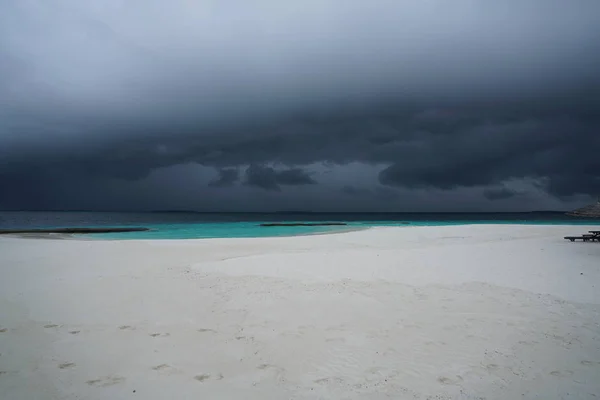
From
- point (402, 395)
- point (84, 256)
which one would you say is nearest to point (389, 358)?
point (402, 395)

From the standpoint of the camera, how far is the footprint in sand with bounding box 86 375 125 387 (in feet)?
16.0

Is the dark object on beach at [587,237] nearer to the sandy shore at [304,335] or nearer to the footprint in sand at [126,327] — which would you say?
the sandy shore at [304,335]

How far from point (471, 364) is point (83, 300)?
9637mm

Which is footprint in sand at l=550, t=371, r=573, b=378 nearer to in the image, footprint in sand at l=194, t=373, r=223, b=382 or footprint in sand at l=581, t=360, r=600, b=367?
footprint in sand at l=581, t=360, r=600, b=367

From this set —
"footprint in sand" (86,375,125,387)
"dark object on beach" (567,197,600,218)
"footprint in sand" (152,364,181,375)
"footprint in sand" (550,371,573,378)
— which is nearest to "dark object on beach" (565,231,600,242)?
"dark object on beach" (567,197,600,218)

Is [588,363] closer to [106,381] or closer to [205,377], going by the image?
[205,377]

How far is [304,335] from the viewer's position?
22.0 ft

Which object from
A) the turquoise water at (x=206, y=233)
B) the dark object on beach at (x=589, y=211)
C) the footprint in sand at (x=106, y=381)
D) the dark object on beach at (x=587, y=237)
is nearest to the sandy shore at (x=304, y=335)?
the footprint in sand at (x=106, y=381)

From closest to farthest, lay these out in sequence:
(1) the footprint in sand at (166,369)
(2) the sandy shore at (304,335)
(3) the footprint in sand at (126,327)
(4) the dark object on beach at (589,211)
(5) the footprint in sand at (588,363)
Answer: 1. (2) the sandy shore at (304,335)
2. (1) the footprint in sand at (166,369)
3. (5) the footprint in sand at (588,363)
4. (3) the footprint in sand at (126,327)
5. (4) the dark object on beach at (589,211)

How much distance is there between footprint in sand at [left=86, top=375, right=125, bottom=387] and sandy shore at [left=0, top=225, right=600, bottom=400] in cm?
3

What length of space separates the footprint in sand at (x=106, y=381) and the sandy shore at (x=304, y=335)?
0.09 ft

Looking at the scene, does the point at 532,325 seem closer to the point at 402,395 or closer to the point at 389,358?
the point at 389,358

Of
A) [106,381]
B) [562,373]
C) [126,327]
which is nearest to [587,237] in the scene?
[562,373]

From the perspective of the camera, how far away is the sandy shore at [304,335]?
4840 millimetres
